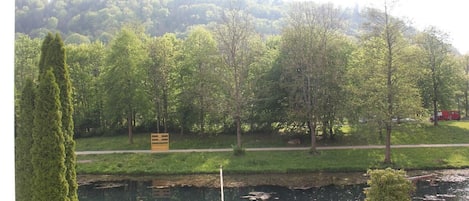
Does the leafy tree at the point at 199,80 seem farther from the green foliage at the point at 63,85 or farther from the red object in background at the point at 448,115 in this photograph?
the red object in background at the point at 448,115

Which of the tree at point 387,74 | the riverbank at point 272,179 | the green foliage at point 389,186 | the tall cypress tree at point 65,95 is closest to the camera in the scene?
the tall cypress tree at point 65,95

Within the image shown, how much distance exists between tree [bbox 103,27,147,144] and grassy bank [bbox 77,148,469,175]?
309 centimetres

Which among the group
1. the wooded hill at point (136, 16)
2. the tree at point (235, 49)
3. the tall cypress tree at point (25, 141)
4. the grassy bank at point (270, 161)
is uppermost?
the wooded hill at point (136, 16)

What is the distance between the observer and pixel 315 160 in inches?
730

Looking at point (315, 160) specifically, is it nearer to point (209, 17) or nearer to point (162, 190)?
point (162, 190)

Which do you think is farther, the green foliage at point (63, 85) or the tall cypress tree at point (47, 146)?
the green foliage at point (63, 85)

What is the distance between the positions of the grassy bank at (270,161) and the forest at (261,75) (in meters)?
1.48

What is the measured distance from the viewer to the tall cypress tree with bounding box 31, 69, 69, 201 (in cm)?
747

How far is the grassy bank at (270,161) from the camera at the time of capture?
17703 millimetres

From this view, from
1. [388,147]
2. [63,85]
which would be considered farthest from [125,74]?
[63,85]

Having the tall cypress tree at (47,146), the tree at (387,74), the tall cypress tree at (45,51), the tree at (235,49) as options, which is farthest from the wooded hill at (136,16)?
the tall cypress tree at (47,146)

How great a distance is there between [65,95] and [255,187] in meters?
8.76

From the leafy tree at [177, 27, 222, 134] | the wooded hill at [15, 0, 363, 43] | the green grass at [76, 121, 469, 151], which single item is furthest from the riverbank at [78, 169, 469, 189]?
the wooded hill at [15, 0, 363, 43]

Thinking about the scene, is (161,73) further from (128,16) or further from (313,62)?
(128,16)
